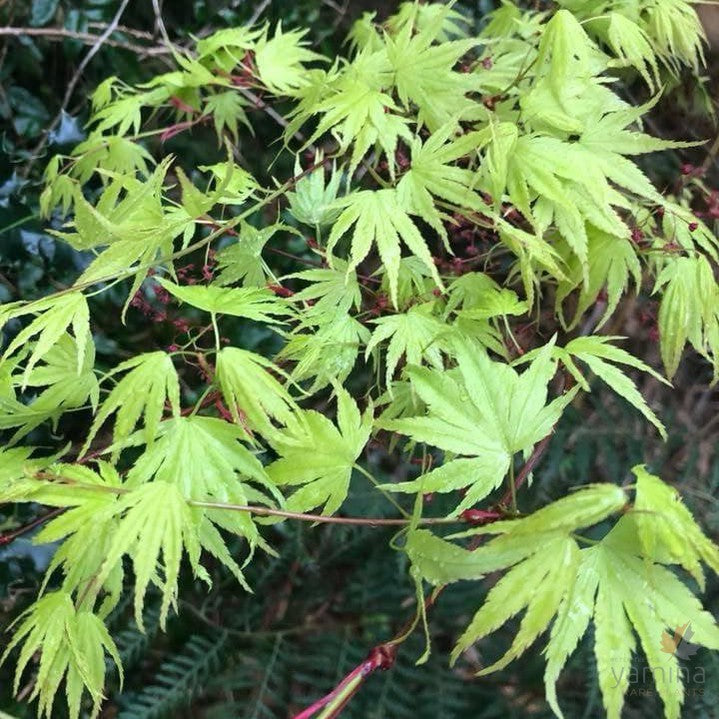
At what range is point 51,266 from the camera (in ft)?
4.12

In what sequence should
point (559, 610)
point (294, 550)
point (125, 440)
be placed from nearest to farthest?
point (559, 610) → point (125, 440) → point (294, 550)

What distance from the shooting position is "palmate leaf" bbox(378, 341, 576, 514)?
587mm

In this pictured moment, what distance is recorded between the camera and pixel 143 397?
0.62m

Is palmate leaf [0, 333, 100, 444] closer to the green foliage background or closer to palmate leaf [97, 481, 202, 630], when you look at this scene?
palmate leaf [97, 481, 202, 630]

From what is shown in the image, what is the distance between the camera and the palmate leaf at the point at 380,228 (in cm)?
66

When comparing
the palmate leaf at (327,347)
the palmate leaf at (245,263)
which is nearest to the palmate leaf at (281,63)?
the palmate leaf at (245,263)

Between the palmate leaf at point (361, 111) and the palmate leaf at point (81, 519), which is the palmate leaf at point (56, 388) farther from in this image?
the palmate leaf at point (361, 111)

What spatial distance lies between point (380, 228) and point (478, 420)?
0.21 m

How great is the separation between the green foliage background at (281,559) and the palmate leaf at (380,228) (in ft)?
2.02

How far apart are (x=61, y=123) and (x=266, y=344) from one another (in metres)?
0.54

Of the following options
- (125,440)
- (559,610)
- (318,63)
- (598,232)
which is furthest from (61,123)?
(559,610)

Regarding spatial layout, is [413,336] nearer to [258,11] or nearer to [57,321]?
[57,321]

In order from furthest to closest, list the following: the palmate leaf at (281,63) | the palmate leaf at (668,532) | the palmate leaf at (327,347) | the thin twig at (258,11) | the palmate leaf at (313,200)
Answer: the thin twig at (258,11) < the palmate leaf at (281,63) < the palmate leaf at (313,200) < the palmate leaf at (327,347) < the palmate leaf at (668,532)

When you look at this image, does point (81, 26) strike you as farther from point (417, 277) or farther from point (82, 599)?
point (82, 599)
